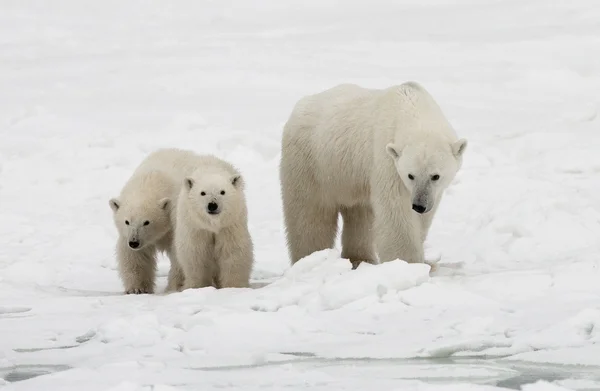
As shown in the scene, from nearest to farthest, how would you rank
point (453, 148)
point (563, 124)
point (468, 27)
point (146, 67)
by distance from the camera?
point (453, 148) < point (563, 124) < point (146, 67) < point (468, 27)

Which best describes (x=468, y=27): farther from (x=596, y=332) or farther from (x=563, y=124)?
(x=596, y=332)

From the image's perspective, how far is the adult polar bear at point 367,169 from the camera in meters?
5.87

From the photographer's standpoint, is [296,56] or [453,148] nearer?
[453,148]

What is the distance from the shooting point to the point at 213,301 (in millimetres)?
5512

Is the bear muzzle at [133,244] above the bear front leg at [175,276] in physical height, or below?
above

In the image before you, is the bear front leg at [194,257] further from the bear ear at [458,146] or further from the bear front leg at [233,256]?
the bear ear at [458,146]

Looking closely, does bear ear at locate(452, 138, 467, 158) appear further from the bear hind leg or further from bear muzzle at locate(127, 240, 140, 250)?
bear muzzle at locate(127, 240, 140, 250)

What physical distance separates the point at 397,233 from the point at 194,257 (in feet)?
4.10

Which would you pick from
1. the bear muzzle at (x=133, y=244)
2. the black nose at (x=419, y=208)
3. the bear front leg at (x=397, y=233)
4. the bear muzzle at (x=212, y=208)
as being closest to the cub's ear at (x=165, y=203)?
the bear muzzle at (x=133, y=244)

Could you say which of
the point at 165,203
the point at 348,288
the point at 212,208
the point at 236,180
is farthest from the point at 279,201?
the point at 348,288

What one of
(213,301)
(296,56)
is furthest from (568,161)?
(296,56)

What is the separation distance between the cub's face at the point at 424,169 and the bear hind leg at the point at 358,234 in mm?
1358

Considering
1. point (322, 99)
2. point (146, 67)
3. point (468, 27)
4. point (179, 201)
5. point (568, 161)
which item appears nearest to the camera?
point (179, 201)

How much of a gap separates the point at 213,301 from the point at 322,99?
200 centimetres
